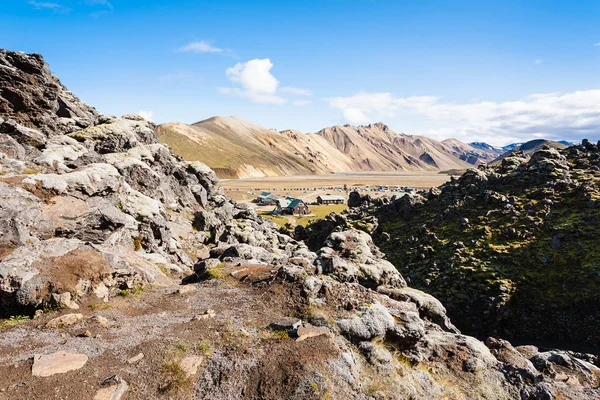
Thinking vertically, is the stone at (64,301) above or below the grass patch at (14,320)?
above

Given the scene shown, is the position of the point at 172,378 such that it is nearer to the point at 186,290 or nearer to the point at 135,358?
the point at 135,358

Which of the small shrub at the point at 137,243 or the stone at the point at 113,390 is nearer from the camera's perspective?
the stone at the point at 113,390

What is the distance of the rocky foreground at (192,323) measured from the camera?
43.8ft

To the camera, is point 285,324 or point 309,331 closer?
point 309,331

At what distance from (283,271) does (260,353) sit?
25.5ft

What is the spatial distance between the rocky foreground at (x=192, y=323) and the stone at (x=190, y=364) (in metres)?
0.07

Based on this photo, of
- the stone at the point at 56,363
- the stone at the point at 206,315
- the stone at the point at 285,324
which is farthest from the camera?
the stone at the point at 206,315

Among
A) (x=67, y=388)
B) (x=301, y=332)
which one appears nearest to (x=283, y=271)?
(x=301, y=332)

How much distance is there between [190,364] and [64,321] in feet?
24.8

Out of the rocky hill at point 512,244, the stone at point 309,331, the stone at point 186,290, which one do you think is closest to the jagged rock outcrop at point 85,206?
the stone at point 186,290

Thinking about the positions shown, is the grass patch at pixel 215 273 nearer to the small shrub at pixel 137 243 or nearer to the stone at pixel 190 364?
the small shrub at pixel 137 243

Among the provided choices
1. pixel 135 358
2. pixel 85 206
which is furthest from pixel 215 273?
pixel 85 206

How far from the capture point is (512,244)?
2034 inches

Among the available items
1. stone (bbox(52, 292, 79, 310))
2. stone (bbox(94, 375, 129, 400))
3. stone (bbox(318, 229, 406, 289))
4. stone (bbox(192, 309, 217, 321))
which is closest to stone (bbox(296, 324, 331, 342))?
stone (bbox(192, 309, 217, 321))
